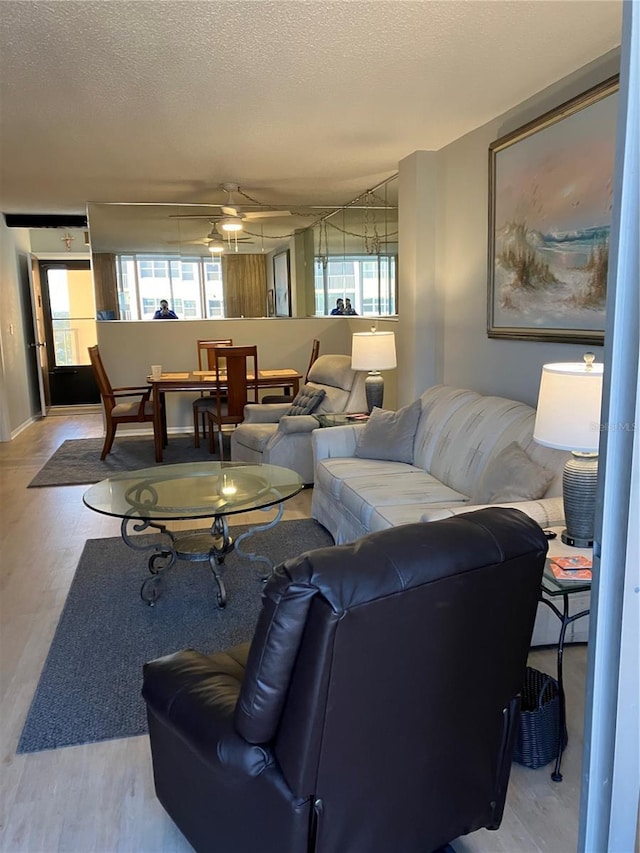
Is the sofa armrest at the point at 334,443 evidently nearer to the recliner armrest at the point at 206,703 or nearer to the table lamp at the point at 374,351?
the table lamp at the point at 374,351

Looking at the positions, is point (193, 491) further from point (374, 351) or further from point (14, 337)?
point (14, 337)

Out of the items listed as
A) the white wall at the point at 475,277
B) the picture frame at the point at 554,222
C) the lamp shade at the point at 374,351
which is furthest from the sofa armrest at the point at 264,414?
the picture frame at the point at 554,222

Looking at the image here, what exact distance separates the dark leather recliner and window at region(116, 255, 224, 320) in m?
6.12

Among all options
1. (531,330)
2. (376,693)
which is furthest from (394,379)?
(376,693)

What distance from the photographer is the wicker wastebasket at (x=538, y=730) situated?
1938 mm

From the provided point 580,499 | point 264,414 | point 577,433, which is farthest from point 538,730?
point 264,414

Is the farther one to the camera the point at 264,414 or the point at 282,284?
the point at 282,284

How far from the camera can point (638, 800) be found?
1052mm

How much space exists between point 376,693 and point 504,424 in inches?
87.3

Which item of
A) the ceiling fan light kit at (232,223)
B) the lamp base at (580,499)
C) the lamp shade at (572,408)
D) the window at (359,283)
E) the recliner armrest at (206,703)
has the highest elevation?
the ceiling fan light kit at (232,223)

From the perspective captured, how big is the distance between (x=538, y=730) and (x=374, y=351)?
3.10 m

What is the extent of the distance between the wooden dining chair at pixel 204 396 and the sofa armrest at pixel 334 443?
232 cm

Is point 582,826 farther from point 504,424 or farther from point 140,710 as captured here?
point 504,424

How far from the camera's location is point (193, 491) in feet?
10.9
